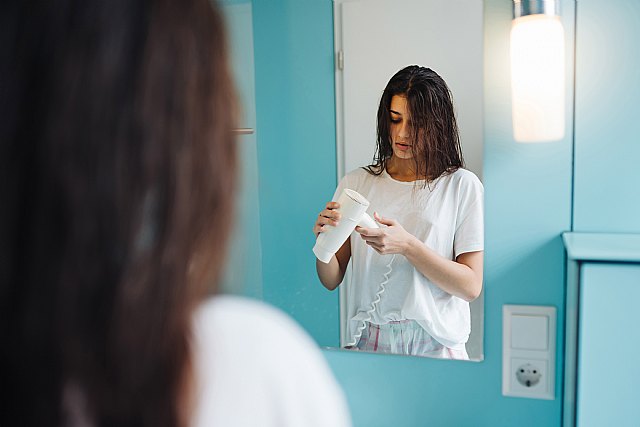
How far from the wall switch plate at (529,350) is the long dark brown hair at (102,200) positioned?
0.66m

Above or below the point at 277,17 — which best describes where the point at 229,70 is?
below

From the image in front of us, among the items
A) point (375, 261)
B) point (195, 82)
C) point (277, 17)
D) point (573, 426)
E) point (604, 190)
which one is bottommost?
point (573, 426)

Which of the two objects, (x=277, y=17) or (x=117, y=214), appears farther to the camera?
(x=277, y=17)

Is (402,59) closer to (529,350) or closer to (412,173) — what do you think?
(412,173)

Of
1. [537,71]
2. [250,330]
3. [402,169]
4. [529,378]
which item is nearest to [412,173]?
[402,169]

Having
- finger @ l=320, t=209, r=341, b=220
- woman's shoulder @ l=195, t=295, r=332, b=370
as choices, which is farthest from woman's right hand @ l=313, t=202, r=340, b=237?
woman's shoulder @ l=195, t=295, r=332, b=370

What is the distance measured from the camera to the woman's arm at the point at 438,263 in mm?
898

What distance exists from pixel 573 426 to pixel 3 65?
764mm

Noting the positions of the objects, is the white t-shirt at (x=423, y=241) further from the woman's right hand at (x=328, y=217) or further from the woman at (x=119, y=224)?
the woman at (x=119, y=224)

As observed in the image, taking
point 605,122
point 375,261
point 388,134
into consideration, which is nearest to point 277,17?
point 388,134

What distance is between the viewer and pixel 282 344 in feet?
1.21

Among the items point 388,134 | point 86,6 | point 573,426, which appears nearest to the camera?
point 86,6

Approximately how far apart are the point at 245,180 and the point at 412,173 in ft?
1.04

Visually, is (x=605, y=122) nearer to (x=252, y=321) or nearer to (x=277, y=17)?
(x=277, y=17)
